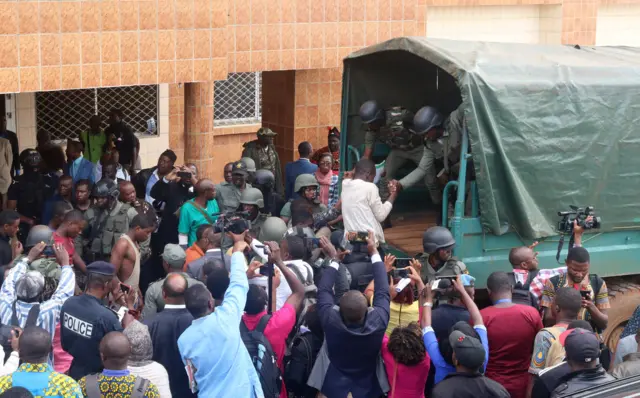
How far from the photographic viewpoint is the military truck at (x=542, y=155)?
8.74 meters

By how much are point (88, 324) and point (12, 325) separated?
1.87ft

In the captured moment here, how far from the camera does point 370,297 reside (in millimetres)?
7906

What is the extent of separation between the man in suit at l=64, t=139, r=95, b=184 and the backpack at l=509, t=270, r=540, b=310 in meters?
5.33

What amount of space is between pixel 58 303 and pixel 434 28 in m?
9.58

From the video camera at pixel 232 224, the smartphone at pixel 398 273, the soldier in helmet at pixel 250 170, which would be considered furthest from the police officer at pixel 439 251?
the soldier in helmet at pixel 250 170

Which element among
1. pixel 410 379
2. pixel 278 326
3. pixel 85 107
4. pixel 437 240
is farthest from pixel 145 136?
pixel 410 379

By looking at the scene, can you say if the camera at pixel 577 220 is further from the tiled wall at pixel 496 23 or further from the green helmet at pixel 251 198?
the tiled wall at pixel 496 23

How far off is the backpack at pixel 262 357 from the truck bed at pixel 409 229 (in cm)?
283

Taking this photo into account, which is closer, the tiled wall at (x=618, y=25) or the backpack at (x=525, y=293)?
the backpack at (x=525, y=293)

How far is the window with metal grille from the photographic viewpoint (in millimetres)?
14648

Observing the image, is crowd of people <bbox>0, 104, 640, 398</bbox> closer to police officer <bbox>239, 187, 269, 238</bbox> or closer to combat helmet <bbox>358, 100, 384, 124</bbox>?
police officer <bbox>239, 187, 269, 238</bbox>

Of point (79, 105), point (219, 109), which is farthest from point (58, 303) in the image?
point (219, 109)

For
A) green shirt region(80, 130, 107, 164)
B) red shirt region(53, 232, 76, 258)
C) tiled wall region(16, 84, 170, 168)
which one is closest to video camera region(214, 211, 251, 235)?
red shirt region(53, 232, 76, 258)

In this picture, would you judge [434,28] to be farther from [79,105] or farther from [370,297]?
[370,297]
